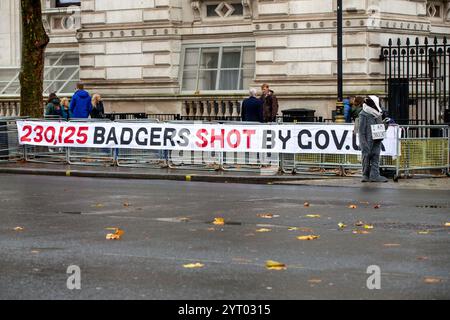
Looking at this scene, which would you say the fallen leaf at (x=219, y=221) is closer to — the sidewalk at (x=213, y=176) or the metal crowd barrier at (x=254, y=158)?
the sidewalk at (x=213, y=176)

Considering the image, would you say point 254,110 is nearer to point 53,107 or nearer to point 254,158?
point 254,158

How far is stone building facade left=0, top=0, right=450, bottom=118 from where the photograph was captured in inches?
1328

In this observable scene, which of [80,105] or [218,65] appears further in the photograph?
[218,65]

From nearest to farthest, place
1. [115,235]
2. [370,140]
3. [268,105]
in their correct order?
[115,235] < [370,140] < [268,105]

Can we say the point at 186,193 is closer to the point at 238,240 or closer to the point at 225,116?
the point at 238,240

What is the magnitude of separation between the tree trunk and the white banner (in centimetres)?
257

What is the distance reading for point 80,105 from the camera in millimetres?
33719

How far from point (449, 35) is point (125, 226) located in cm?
2253

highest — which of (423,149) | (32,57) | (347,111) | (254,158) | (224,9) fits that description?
(224,9)

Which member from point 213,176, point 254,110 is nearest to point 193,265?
point 213,176

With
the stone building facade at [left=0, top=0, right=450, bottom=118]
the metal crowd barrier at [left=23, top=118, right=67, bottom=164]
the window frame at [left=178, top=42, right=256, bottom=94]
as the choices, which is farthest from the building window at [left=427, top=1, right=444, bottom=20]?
the metal crowd barrier at [left=23, top=118, right=67, bottom=164]

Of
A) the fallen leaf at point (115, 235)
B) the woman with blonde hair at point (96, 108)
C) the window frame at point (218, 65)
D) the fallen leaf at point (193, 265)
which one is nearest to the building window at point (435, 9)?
the window frame at point (218, 65)

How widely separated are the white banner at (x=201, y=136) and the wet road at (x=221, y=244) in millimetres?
3783

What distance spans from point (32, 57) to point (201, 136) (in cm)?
771
